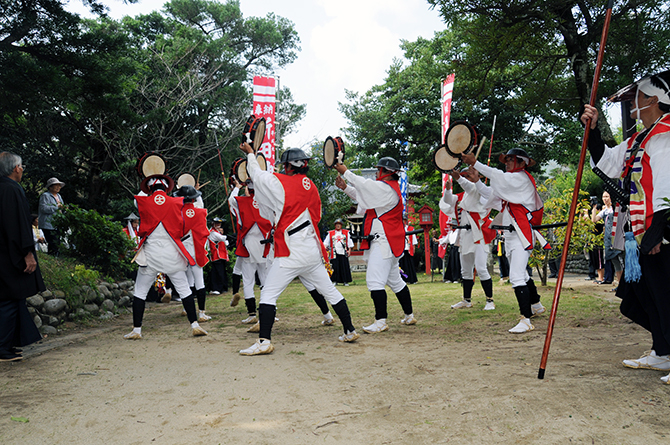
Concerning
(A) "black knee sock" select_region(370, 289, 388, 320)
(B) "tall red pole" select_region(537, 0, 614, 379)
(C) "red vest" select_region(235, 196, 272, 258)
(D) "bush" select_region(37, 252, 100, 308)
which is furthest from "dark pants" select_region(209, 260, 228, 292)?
(B) "tall red pole" select_region(537, 0, 614, 379)

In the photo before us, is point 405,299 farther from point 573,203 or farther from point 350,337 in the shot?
point 573,203

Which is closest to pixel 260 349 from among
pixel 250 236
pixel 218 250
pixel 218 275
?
pixel 250 236

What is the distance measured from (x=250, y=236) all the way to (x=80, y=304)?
9.92ft

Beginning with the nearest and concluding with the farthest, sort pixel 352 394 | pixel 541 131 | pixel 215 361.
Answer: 1. pixel 352 394
2. pixel 215 361
3. pixel 541 131

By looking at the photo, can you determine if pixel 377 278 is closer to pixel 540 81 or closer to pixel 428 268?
pixel 540 81

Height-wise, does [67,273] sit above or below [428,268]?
above

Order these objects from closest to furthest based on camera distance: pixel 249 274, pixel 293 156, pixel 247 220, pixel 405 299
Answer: pixel 293 156
pixel 405 299
pixel 247 220
pixel 249 274

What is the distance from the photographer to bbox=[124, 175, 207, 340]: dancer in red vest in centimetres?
621

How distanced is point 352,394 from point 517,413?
118 cm

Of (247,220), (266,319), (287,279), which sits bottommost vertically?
(266,319)

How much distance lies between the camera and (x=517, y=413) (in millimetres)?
2951

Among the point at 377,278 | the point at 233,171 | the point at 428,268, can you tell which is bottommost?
the point at 428,268

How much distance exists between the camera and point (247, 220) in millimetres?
6965

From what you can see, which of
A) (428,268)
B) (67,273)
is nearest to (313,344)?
(67,273)
